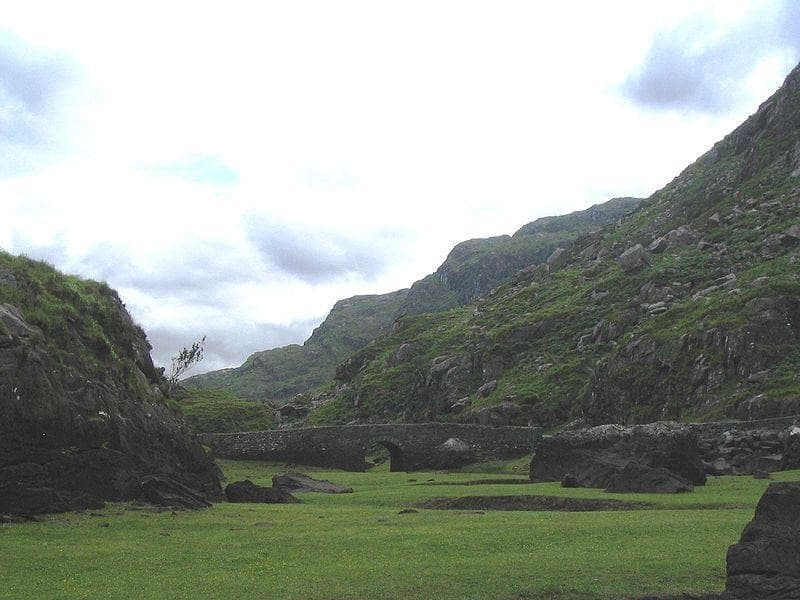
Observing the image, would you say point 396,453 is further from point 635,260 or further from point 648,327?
point 635,260

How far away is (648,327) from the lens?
81375 millimetres

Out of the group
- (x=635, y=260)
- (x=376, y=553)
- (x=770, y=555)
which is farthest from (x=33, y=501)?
(x=635, y=260)

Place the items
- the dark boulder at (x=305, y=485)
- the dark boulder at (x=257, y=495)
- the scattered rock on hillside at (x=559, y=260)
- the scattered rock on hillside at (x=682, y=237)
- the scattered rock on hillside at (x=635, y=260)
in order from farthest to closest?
1. the scattered rock on hillside at (x=559, y=260)
2. the scattered rock on hillside at (x=635, y=260)
3. the scattered rock on hillside at (x=682, y=237)
4. the dark boulder at (x=305, y=485)
5. the dark boulder at (x=257, y=495)

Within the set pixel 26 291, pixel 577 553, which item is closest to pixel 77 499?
pixel 26 291

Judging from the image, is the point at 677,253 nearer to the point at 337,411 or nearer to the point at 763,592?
the point at 337,411

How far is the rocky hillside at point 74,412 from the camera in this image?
102 ft

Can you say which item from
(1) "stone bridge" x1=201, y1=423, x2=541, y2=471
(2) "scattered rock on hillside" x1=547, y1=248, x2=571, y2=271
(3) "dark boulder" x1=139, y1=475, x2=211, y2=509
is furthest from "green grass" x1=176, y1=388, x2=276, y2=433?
(2) "scattered rock on hillside" x1=547, y1=248, x2=571, y2=271

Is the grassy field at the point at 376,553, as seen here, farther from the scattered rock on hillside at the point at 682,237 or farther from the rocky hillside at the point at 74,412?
the scattered rock on hillside at the point at 682,237

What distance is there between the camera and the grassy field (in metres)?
18.1

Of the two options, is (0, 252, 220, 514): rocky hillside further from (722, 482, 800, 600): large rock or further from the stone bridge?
(722, 482, 800, 600): large rock

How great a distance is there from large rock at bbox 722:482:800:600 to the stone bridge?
5206 centimetres

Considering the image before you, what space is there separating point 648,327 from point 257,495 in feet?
181

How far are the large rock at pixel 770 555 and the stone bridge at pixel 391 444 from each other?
52.1 meters

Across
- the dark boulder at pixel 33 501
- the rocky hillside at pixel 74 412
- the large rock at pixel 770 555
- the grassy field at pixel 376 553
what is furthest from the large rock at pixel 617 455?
the dark boulder at pixel 33 501
